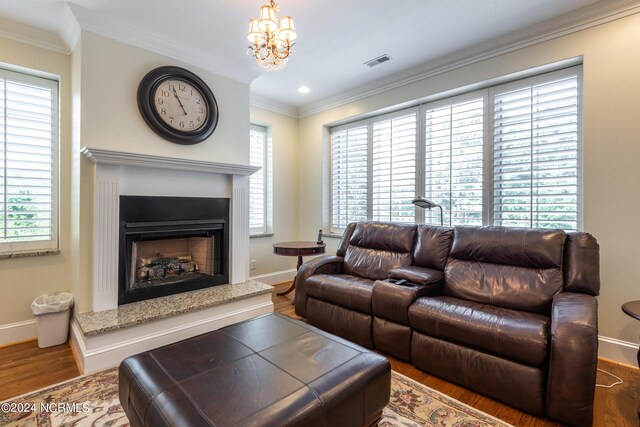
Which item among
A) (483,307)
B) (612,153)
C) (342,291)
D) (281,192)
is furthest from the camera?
(281,192)

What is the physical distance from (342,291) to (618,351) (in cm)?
216

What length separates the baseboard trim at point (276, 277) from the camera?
14.8 feet

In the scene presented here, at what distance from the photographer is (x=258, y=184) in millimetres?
4582

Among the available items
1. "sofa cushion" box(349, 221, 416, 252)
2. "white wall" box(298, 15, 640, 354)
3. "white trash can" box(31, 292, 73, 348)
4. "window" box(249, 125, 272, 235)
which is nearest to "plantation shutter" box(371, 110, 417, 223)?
"sofa cushion" box(349, 221, 416, 252)

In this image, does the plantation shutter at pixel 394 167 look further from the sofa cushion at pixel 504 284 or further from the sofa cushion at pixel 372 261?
the sofa cushion at pixel 504 284

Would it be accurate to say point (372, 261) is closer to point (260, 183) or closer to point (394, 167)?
point (394, 167)

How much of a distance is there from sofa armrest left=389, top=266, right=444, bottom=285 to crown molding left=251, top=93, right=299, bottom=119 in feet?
10.3

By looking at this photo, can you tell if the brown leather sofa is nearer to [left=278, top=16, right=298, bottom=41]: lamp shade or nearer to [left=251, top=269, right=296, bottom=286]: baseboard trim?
[left=251, top=269, right=296, bottom=286]: baseboard trim

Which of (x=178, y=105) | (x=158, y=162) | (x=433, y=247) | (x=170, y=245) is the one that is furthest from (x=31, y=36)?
(x=433, y=247)

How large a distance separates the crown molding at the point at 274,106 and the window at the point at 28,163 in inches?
87.3

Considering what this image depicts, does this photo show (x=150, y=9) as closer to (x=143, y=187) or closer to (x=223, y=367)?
(x=143, y=187)

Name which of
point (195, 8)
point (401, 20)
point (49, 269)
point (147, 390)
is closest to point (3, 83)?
point (49, 269)

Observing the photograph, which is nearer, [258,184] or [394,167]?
[394,167]

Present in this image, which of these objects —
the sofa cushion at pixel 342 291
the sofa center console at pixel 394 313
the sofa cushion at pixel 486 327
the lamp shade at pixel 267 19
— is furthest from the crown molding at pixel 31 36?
the sofa cushion at pixel 486 327
